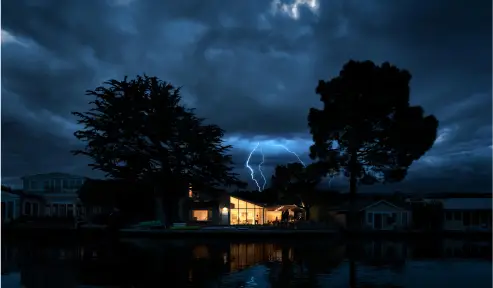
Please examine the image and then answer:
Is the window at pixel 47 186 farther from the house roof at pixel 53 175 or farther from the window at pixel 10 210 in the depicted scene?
the window at pixel 10 210

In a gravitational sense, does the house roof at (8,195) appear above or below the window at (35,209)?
above

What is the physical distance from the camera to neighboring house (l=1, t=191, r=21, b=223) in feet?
197

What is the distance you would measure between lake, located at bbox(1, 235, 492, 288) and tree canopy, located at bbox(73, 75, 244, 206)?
865 inches

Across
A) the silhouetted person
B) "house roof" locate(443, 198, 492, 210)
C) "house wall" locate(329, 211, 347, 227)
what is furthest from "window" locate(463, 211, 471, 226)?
the silhouetted person

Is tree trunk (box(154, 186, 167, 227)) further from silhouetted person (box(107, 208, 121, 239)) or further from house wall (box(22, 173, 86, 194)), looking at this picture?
house wall (box(22, 173, 86, 194))

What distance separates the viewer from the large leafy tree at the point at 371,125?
60.3 meters

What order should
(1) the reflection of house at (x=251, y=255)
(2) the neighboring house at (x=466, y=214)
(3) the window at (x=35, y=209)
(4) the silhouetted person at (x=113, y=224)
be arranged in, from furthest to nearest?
(3) the window at (x=35, y=209)
(2) the neighboring house at (x=466, y=214)
(4) the silhouetted person at (x=113, y=224)
(1) the reflection of house at (x=251, y=255)

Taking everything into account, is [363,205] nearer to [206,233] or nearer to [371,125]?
[371,125]

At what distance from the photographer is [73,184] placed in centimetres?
6950

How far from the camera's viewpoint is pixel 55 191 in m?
69.1

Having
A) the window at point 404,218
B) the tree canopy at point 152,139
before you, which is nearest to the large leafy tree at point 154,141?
the tree canopy at point 152,139

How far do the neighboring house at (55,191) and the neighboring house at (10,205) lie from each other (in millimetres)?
5501

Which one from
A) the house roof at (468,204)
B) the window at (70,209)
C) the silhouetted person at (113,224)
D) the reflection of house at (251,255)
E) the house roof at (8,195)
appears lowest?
the reflection of house at (251,255)

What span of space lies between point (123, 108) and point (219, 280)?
41907mm
